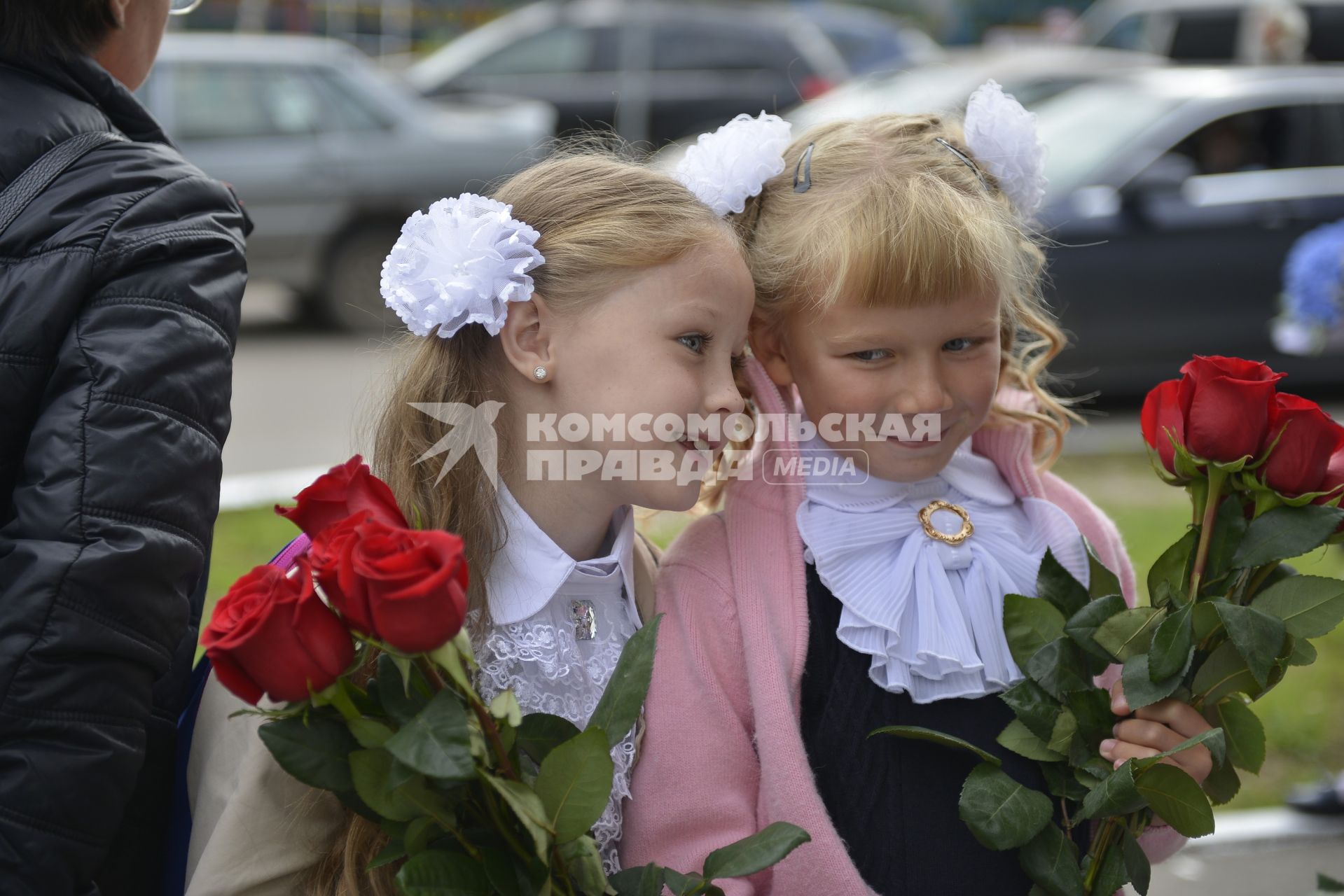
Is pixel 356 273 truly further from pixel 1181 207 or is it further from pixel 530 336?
pixel 530 336

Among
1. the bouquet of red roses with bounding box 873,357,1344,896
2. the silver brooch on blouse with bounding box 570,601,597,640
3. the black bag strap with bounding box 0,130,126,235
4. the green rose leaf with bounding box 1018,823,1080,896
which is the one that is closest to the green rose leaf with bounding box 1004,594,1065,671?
the bouquet of red roses with bounding box 873,357,1344,896

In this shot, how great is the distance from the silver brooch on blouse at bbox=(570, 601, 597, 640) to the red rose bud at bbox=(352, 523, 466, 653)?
1.77 ft

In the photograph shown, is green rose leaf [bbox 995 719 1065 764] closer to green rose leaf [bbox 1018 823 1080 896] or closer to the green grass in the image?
green rose leaf [bbox 1018 823 1080 896]

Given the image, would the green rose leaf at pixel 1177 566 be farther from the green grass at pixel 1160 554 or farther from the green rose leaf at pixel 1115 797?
the green grass at pixel 1160 554

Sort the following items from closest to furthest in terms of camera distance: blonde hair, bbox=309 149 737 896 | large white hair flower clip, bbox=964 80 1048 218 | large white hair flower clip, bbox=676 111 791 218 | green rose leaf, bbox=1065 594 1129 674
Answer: green rose leaf, bbox=1065 594 1129 674, blonde hair, bbox=309 149 737 896, large white hair flower clip, bbox=676 111 791 218, large white hair flower clip, bbox=964 80 1048 218

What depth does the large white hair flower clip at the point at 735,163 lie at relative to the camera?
2.03 metres

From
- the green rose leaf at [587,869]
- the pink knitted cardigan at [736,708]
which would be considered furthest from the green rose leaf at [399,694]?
the pink knitted cardigan at [736,708]

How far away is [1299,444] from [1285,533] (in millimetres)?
107

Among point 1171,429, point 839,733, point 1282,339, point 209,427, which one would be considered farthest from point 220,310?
point 1282,339

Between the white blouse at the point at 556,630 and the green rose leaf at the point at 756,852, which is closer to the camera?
the green rose leaf at the point at 756,852

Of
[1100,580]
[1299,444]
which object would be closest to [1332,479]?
[1299,444]

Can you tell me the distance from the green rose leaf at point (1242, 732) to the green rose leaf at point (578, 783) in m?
0.80

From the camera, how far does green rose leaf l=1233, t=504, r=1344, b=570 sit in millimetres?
1620

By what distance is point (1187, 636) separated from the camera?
63.9 inches
